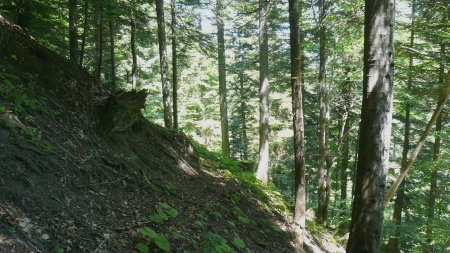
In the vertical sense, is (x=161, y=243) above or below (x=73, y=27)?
below

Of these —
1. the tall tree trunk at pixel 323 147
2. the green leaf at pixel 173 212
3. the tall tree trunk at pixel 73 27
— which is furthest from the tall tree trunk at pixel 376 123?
the tall tree trunk at pixel 323 147

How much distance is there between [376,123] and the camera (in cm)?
384

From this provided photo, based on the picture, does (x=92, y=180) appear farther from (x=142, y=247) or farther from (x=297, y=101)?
(x=297, y=101)

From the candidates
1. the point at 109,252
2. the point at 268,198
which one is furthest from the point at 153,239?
the point at 268,198

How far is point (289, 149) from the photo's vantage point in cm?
2189

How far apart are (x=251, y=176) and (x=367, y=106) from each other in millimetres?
8078

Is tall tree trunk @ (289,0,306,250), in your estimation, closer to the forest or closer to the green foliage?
the forest

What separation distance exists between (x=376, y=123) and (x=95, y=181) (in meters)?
4.07

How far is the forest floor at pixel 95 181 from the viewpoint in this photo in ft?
12.7

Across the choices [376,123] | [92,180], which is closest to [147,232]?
[92,180]

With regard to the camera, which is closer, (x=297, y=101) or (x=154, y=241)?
(x=154, y=241)

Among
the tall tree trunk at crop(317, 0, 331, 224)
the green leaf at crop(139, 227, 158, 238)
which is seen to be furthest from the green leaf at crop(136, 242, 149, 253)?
the tall tree trunk at crop(317, 0, 331, 224)

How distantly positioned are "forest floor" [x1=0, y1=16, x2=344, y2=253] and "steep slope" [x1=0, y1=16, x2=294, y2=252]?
0.05 ft

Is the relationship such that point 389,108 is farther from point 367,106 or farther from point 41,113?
point 41,113
